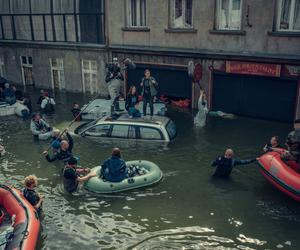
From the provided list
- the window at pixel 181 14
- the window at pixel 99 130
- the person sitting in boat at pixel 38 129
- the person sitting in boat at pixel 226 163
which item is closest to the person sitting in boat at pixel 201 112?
the window at pixel 181 14

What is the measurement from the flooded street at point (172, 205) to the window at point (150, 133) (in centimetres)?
46

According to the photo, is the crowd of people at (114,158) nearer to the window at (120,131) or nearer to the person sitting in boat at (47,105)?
the window at (120,131)

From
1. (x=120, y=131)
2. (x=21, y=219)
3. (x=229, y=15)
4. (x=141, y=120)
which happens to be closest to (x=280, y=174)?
(x=141, y=120)

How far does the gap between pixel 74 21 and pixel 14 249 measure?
18.6 metres

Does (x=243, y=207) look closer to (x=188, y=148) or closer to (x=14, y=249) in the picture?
(x=188, y=148)

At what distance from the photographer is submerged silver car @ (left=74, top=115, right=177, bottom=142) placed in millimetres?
14484

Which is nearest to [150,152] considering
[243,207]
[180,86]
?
[243,207]

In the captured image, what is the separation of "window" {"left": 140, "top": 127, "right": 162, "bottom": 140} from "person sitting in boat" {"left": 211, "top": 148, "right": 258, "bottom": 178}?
3225 millimetres

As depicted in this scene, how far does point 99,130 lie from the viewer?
15.3m

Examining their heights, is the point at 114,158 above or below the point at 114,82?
below

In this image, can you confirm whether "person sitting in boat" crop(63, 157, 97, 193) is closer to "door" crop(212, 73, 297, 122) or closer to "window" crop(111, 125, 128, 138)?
"window" crop(111, 125, 128, 138)

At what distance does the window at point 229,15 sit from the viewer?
17.5 meters

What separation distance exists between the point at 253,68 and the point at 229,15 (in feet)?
9.64

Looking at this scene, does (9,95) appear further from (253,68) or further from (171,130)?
(253,68)
